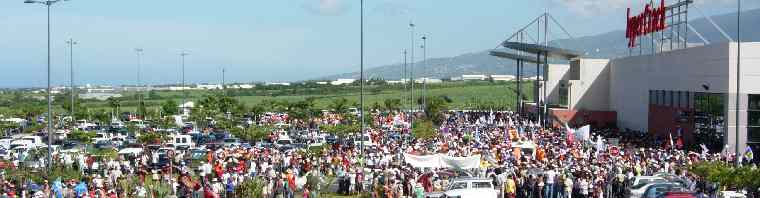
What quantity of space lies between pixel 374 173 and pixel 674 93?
24073 millimetres

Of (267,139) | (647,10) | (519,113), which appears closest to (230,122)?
(267,139)

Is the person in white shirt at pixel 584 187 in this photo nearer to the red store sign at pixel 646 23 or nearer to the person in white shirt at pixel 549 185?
the person in white shirt at pixel 549 185

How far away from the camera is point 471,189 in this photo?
2406cm

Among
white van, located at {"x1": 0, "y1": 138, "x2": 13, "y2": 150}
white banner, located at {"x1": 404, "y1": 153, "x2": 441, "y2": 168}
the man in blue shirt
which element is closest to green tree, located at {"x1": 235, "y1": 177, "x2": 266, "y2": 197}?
the man in blue shirt

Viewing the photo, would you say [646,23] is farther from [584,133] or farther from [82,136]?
[82,136]

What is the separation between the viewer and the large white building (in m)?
39.2

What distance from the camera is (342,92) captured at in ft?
555

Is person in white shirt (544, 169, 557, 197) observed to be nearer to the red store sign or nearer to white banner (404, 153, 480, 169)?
white banner (404, 153, 480, 169)

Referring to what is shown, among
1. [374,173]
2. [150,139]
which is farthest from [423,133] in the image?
[374,173]

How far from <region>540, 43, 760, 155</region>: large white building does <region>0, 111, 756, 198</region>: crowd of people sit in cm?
350

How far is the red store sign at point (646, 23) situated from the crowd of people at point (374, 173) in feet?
30.6

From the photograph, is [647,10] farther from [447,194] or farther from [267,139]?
[447,194]

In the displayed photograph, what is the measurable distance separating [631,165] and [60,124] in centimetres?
5373

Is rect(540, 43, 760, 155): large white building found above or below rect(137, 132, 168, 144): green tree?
above
